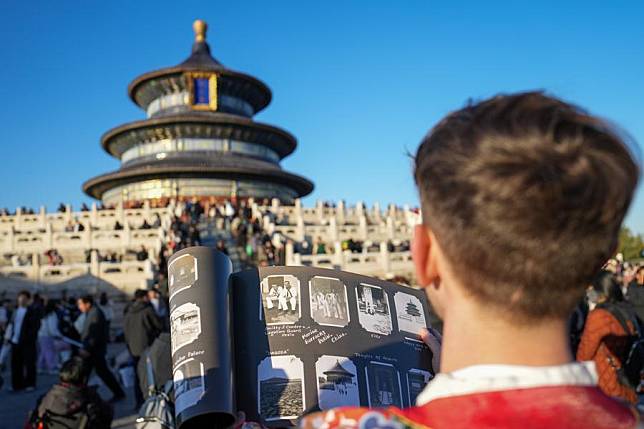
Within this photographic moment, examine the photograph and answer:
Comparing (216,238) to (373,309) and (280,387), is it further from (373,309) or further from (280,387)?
(280,387)

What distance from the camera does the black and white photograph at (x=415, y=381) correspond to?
2.14m

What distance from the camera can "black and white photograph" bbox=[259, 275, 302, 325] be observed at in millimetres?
2104

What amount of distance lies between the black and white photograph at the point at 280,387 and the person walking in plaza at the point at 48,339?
8611mm

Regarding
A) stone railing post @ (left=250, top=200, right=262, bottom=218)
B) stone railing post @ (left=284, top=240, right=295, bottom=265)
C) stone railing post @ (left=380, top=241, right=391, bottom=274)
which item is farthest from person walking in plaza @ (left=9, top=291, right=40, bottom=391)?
stone railing post @ (left=250, top=200, right=262, bottom=218)

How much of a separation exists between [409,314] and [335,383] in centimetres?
39

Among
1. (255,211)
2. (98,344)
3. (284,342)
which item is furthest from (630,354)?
(255,211)

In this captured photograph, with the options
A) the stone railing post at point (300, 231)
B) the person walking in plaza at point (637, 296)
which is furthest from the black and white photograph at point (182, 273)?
the stone railing post at point (300, 231)

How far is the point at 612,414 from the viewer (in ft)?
3.23

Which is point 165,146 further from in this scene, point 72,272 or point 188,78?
point 72,272

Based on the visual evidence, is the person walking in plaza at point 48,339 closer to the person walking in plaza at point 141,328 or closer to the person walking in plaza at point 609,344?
the person walking in plaza at point 141,328

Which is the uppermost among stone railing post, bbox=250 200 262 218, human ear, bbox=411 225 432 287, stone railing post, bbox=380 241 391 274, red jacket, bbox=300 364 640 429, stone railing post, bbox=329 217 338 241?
stone railing post, bbox=250 200 262 218

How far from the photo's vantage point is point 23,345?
8852 millimetres

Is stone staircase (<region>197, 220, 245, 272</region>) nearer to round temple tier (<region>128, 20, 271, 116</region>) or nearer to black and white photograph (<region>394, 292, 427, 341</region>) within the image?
black and white photograph (<region>394, 292, 427, 341</region>)

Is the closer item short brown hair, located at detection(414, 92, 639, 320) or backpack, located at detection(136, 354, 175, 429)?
short brown hair, located at detection(414, 92, 639, 320)
